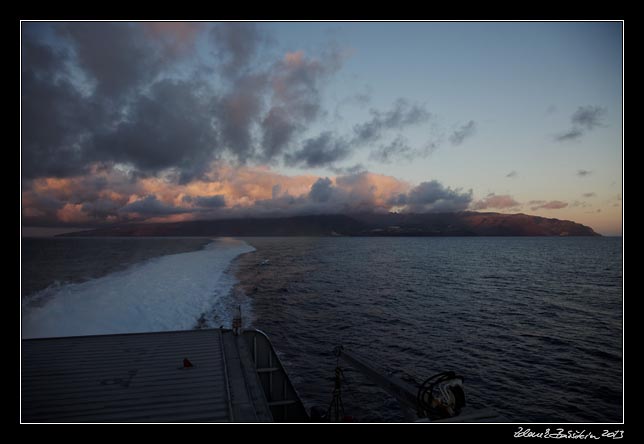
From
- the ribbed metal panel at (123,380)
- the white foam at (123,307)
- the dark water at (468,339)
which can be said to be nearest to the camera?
the ribbed metal panel at (123,380)

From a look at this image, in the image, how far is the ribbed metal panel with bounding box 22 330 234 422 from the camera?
325 inches

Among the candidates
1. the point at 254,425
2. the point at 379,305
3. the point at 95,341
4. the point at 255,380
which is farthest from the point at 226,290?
the point at 254,425

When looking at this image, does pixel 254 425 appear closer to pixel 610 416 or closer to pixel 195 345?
pixel 195 345

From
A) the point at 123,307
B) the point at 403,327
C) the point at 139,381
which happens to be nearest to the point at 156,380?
the point at 139,381

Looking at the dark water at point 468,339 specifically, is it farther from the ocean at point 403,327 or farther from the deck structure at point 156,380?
the deck structure at point 156,380

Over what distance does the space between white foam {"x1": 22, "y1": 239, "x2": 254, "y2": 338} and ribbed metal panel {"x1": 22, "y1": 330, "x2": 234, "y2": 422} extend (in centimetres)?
1223

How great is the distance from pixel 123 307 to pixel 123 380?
70.2 ft

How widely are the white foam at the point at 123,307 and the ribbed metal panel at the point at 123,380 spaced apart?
12.2 meters

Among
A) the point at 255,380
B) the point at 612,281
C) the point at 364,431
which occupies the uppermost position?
the point at 364,431

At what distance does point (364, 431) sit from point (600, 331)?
33.5 m

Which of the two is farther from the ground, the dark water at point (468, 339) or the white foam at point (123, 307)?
the white foam at point (123, 307)

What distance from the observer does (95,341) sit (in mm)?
13227

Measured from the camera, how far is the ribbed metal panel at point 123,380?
8.27 m

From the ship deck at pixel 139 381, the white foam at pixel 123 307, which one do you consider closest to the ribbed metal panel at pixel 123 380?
the ship deck at pixel 139 381
